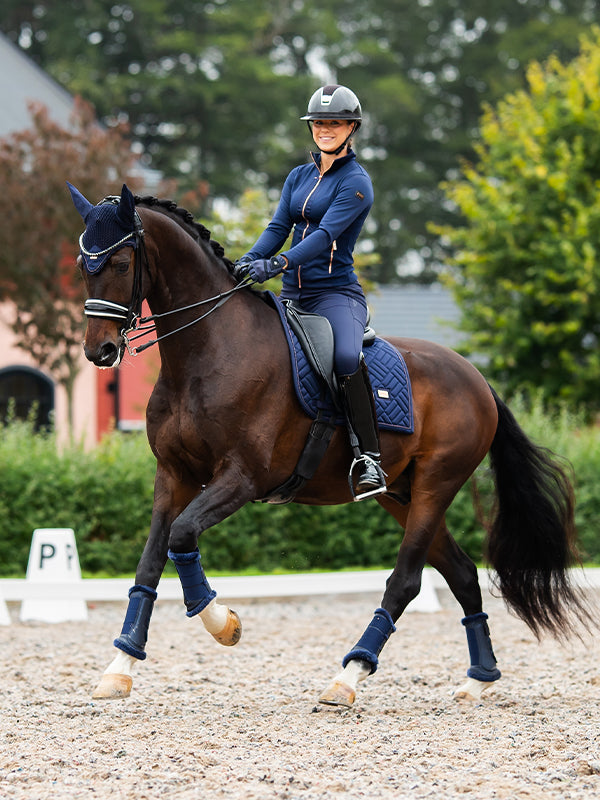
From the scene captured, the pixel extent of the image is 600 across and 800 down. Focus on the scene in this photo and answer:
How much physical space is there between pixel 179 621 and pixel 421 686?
3.88 metres

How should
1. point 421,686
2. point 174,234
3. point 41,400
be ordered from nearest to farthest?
point 174,234
point 421,686
point 41,400

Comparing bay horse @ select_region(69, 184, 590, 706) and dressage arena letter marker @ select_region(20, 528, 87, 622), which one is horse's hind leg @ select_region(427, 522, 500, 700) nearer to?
bay horse @ select_region(69, 184, 590, 706)

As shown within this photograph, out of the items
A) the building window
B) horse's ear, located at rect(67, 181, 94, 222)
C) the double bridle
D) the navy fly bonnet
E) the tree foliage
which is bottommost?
the building window

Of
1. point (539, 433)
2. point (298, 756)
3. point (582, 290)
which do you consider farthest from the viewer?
point (582, 290)

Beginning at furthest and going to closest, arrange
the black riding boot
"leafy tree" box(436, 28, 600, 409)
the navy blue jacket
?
"leafy tree" box(436, 28, 600, 409), the black riding boot, the navy blue jacket

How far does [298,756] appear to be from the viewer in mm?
4637

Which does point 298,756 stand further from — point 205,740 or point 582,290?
point 582,290

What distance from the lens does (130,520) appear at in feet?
38.8

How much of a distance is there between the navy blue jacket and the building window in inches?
682

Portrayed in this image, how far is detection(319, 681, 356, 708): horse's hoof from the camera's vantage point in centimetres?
559

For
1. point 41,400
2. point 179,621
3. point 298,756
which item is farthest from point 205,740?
point 41,400

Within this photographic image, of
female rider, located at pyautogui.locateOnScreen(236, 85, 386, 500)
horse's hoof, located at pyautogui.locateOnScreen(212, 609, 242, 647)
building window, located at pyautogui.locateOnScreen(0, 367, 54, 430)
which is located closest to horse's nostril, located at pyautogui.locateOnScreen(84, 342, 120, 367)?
female rider, located at pyautogui.locateOnScreen(236, 85, 386, 500)

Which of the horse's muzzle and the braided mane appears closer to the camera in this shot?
the horse's muzzle

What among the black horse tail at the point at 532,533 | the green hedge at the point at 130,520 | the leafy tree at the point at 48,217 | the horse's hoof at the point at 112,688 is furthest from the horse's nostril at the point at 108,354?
the leafy tree at the point at 48,217
